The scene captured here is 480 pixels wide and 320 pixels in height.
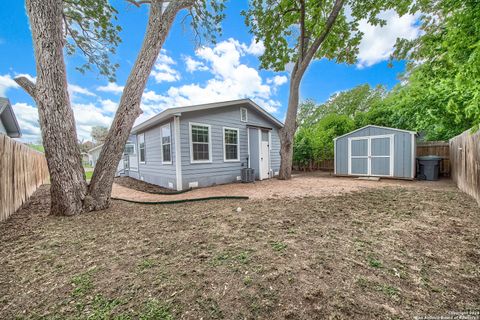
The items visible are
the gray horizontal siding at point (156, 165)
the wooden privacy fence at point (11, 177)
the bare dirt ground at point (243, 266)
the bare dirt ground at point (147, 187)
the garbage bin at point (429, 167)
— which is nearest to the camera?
the bare dirt ground at point (243, 266)

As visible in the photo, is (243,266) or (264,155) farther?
(264,155)

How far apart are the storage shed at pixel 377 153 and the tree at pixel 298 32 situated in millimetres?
3363

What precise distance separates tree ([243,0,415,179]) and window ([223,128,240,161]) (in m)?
2.24

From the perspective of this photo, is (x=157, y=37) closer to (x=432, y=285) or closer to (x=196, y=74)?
(x=432, y=285)

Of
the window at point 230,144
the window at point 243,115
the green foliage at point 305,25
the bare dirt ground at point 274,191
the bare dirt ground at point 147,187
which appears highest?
the green foliage at point 305,25

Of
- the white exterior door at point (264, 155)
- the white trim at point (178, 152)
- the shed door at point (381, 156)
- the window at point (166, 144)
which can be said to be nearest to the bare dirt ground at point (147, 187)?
the white trim at point (178, 152)

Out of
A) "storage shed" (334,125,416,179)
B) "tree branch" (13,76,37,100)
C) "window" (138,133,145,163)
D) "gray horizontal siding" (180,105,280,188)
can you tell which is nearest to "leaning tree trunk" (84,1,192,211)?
"tree branch" (13,76,37,100)

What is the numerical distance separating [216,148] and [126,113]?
380cm

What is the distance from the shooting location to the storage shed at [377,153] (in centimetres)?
777

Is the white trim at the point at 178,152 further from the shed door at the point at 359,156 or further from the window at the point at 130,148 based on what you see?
the shed door at the point at 359,156

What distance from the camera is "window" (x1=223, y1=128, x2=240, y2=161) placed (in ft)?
25.3

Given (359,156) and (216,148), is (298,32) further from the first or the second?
(216,148)

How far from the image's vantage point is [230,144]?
26.0 ft

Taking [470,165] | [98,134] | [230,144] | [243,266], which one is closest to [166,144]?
[230,144]
